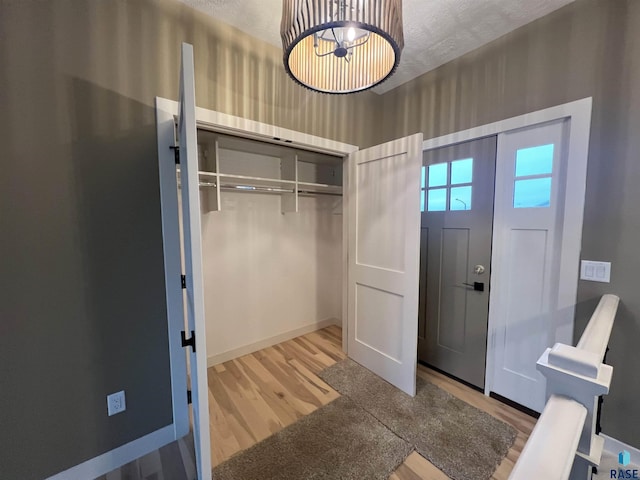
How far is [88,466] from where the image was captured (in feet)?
4.62

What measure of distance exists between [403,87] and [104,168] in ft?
7.88

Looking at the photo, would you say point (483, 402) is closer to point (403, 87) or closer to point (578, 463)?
point (578, 463)

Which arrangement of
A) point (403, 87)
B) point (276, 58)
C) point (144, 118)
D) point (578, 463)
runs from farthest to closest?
1. point (403, 87)
2. point (276, 58)
3. point (144, 118)
4. point (578, 463)

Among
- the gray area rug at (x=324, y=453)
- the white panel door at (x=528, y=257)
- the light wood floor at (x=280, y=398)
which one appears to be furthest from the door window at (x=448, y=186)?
the gray area rug at (x=324, y=453)

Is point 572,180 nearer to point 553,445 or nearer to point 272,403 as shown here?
point 553,445

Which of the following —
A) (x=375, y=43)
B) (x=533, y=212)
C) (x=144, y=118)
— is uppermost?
(x=375, y=43)

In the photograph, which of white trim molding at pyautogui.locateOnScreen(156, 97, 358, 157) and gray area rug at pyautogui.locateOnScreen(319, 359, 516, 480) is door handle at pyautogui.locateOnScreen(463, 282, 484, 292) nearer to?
gray area rug at pyautogui.locateOnScreen(319, 359, 516, 480)

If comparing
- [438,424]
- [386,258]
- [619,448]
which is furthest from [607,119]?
[438,424]

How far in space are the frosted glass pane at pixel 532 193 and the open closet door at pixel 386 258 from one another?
68 cm

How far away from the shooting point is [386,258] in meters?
2.12

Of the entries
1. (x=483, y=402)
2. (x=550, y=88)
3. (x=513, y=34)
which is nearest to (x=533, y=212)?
(x=550, y=88)

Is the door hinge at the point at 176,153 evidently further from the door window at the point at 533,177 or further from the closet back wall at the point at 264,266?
the door window at the point at 533,177

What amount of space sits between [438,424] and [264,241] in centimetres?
210

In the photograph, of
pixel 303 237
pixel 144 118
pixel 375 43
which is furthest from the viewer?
pixel 303 237
